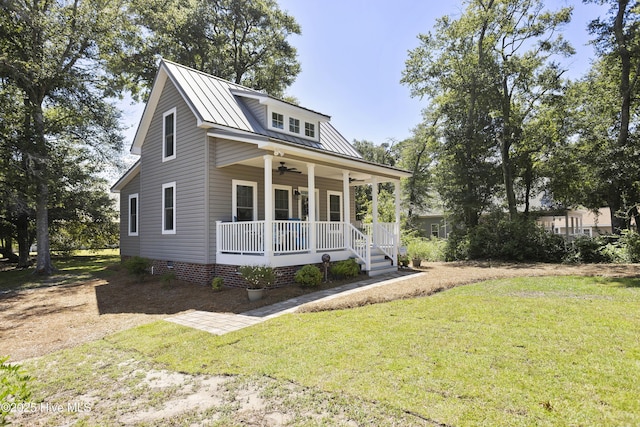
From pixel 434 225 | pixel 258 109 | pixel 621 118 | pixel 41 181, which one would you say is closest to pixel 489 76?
pixel 621 118

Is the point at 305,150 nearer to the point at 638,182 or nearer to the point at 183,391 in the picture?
the point at 183,391

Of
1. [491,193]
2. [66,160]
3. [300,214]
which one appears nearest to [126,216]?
[66,160]

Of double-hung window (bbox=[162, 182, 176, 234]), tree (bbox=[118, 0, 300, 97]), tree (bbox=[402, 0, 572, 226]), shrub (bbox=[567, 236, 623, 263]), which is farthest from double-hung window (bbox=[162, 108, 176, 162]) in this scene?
shrub (bbox=[567, 236, 623, 263])

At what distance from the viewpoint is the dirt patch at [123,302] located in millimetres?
6461

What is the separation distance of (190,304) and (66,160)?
14245 mm

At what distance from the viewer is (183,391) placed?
3867 mm

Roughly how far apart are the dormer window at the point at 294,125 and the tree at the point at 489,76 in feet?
Answer: 37.9

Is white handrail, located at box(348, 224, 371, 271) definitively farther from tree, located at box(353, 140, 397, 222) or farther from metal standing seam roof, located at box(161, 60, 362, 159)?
tree, located at box(353, 140, 397, 222)

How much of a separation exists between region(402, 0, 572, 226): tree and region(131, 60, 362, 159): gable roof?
33.2 ft

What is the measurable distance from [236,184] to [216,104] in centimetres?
284

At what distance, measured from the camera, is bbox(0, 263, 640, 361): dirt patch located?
646cm

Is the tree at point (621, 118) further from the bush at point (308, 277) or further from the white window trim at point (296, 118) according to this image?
the bush at point (308, 277)

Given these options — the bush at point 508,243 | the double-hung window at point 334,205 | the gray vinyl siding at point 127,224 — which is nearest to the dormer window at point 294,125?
the double-hung window at point 334,205

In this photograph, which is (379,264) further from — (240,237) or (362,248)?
(240,237)
